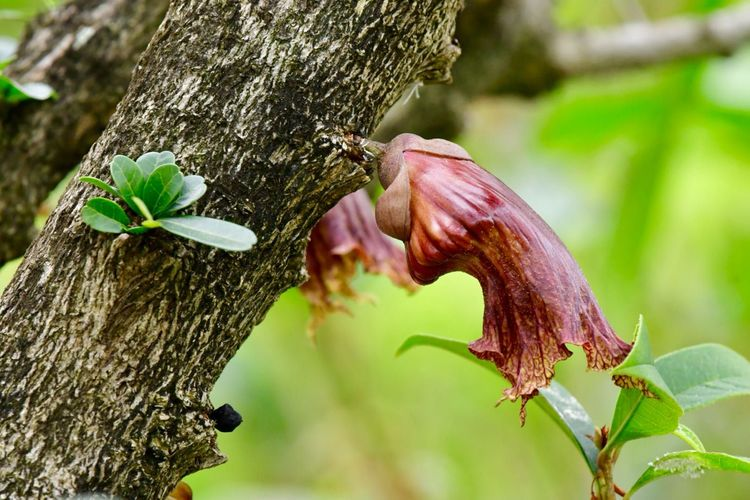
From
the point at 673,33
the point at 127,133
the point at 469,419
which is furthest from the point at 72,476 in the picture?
the point at 469,419

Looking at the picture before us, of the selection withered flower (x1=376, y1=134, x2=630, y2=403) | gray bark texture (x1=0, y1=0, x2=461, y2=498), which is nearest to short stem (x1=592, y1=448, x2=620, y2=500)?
withered flower (x1=376, y1=134, x2=630, y2=403)

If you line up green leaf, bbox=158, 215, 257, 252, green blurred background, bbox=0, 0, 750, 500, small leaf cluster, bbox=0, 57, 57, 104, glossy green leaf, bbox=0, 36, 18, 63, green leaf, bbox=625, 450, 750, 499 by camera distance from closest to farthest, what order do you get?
green leaf, bbox=158, 215, 257, 252 → green leaf, bbox=625, 450, 750, 499 → small leaf cluster, bbox=0, 57, 57, 104 → glossy green leaf, bbox=0, 36, 18, 63 → green blurred background, bbox=0, 0, 750, 500

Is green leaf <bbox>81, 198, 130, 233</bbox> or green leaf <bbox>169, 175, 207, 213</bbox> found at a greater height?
green leaf <bbox>169, 175, 207, 213</bbox>

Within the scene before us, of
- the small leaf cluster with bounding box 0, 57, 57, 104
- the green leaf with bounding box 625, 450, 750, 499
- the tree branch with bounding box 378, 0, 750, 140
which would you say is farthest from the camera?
the tree branch with bounding box 378, 0, 750, 140

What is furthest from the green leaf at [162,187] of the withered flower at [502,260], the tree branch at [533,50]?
the tree branch at [533,50]

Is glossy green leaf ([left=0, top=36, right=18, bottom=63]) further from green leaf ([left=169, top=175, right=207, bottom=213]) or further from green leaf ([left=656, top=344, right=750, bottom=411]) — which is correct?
green leaf ([left=656, top=344, right=750, bottom=411])

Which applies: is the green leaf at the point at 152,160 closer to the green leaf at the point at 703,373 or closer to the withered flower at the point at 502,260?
the withered flower at the point at 502,260
